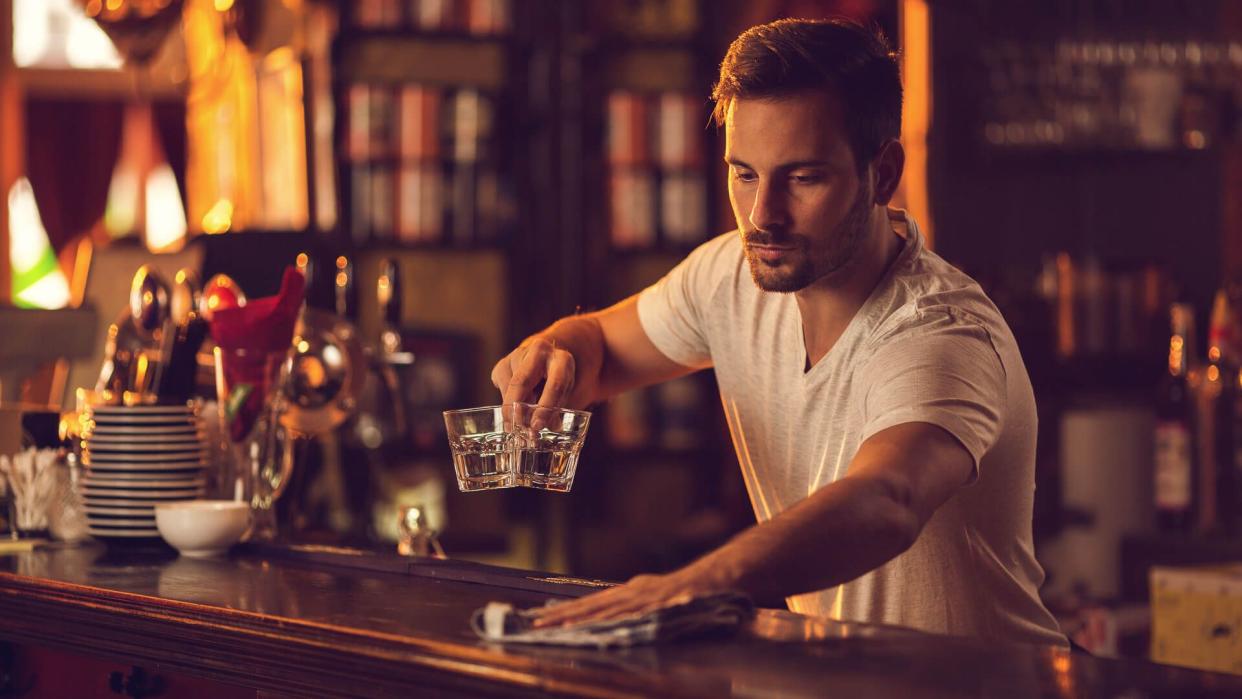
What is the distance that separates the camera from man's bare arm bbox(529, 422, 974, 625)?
1.46 meters

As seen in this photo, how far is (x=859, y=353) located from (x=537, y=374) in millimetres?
430

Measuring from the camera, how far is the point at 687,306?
237cm

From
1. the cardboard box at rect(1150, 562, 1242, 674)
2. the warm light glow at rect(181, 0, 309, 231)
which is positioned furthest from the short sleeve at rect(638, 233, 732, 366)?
the warm light glow at rect(181, 0, 309, 231)

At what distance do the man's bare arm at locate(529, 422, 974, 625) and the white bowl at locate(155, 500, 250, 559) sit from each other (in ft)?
2.88

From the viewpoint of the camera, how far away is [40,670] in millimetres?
2062

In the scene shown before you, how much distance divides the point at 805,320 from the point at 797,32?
1.34 ft

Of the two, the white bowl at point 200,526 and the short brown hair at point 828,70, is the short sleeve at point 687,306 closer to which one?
the short brown hair at point 828,70

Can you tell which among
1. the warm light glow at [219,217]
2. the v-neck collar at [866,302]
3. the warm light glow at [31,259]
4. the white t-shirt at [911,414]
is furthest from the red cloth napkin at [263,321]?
the warm light glow at [31,259]

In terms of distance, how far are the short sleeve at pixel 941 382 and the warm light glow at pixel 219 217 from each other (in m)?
6.07

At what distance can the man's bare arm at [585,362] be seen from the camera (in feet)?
6.76

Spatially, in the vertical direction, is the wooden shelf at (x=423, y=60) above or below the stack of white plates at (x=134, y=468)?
above

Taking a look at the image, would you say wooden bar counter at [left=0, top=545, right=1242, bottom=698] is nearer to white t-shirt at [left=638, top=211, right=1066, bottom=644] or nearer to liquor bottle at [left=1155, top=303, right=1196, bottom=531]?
white t-shirt at [left=638, top=211, right=1066, bottom=644]

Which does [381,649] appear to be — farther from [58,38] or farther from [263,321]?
[58,38]

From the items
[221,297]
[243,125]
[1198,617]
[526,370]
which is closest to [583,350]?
[526,370]
